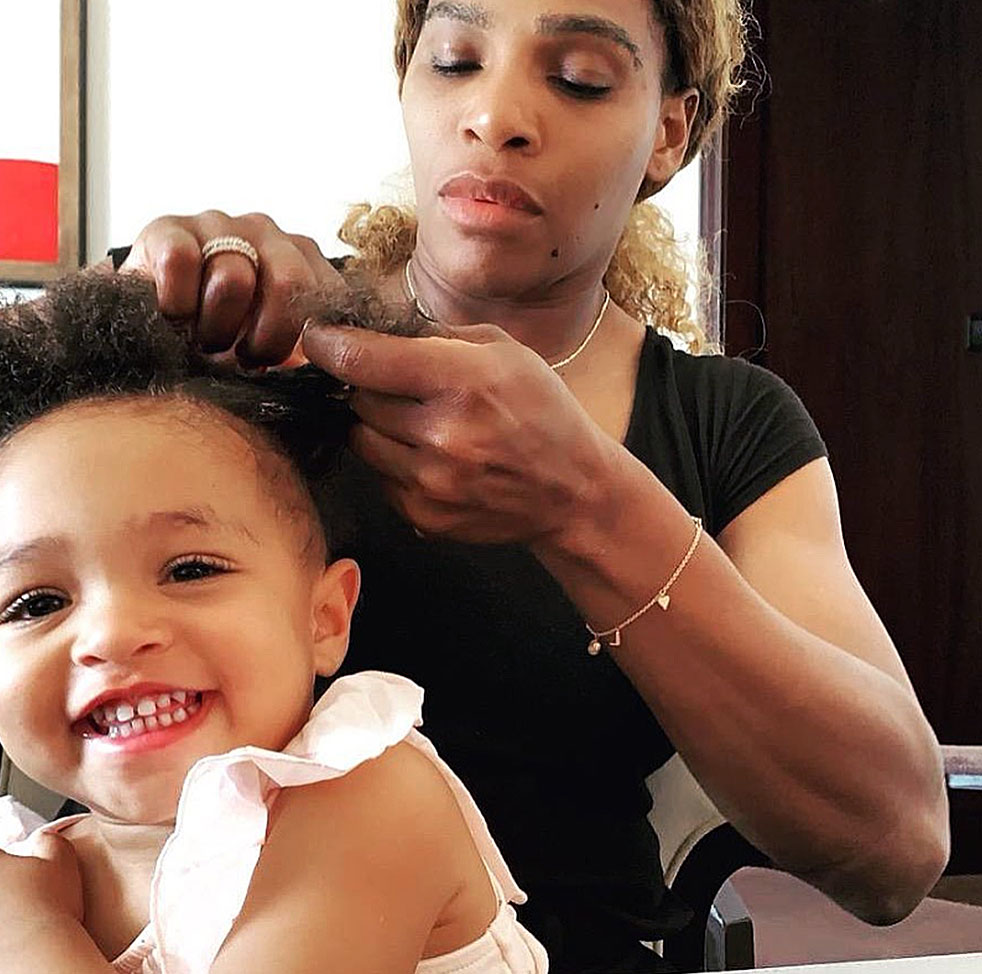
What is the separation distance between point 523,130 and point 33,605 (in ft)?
1.67

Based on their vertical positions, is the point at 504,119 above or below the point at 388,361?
above

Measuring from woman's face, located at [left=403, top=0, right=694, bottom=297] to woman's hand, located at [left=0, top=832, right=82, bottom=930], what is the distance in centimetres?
52

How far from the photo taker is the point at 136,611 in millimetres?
715

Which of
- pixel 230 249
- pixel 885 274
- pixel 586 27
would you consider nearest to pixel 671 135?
pixel 586 27

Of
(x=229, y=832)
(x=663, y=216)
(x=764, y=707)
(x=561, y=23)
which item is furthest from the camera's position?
(x=663, y=216)

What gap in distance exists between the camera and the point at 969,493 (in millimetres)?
2914

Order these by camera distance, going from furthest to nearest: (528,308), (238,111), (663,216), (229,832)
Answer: (238,111), (663,216), (528,308), (229,832)

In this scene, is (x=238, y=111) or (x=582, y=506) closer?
(x=582, y=506)

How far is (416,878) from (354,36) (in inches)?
77.9

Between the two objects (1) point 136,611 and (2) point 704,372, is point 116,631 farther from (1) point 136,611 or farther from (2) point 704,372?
(2) point 704,372

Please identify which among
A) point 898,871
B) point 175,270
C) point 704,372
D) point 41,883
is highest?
point 175,270

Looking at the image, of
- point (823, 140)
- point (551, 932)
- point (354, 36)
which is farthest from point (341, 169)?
point (551, 932)

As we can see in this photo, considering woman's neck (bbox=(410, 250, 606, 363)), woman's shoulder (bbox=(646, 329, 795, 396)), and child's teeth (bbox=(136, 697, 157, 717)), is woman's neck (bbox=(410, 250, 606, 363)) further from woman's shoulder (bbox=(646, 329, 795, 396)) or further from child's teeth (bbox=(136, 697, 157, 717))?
child's teeth (bbox=(136, 697, 157, 717))

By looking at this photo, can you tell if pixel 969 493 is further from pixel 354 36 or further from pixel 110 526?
pixel 110 526
